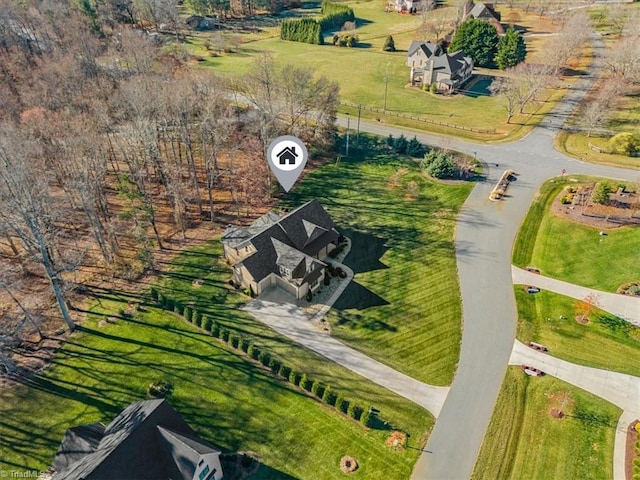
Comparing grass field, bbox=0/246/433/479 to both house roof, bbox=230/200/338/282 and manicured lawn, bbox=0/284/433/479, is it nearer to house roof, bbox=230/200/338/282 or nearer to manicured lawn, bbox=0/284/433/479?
manicured lawn, bbox=0/284/433/479

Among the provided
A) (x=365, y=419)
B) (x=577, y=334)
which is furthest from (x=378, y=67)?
(x=365, y=419)

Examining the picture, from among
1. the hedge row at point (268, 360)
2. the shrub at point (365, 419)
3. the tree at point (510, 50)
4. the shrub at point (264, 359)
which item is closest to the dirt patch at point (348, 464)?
the shrub at point (365, 419)

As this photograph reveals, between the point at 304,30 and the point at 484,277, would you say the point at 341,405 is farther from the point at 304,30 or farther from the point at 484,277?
the point at 304,30

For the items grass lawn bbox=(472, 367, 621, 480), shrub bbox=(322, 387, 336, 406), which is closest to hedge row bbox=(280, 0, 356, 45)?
shrub bbox=(322, 387, 336, 406)

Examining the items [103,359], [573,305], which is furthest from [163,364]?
[573,305]

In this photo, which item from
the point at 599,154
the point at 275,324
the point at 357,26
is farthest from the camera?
the point at 357,26

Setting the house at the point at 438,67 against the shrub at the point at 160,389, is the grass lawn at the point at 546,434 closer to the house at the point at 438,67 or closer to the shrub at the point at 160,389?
the shrub at the point at 160,389

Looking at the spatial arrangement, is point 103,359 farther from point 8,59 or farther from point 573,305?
point 8,59

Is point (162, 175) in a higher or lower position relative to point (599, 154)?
lower
